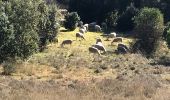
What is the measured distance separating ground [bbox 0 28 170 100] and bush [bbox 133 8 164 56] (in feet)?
10.7

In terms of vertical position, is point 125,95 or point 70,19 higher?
point 70,19

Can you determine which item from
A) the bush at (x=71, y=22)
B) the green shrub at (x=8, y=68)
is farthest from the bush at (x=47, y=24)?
the green shrub at (x=8, y=68)

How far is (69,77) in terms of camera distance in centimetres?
3006

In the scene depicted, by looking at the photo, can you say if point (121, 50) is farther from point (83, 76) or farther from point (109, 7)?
point (109, 7)

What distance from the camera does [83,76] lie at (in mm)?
30906

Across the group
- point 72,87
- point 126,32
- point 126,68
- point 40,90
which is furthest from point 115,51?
point 40,90

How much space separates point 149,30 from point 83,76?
16983 mm

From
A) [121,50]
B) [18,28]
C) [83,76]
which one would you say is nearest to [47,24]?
[121,50]

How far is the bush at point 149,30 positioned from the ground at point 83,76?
3.26 meters

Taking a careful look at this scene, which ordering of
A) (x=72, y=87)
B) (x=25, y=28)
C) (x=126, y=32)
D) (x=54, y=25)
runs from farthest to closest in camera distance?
1. (x=126, y=32)
2. (x=54, y=25)
3. (x=25, y=28)
4. (x=72, y=87)

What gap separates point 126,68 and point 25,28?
7.49 meters

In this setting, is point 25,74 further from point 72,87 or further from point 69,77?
point 72,87

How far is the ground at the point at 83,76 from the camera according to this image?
2006 cm

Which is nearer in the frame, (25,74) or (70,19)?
(25,74)
